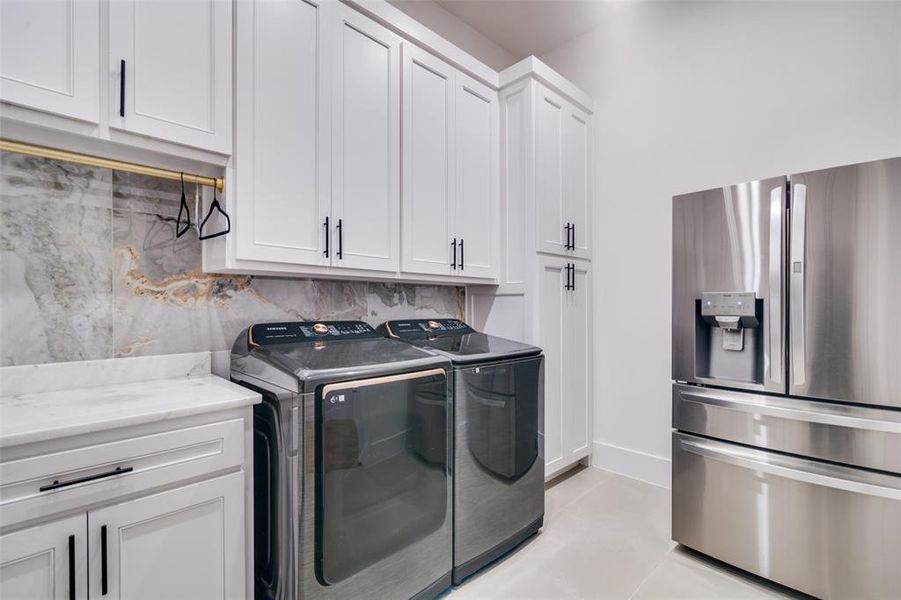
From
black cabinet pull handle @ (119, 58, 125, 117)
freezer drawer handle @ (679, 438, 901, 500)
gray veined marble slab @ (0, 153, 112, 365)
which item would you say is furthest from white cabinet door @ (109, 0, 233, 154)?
freezer drawer handle @ (679, 438, 901, 500)

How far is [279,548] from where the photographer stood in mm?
1411

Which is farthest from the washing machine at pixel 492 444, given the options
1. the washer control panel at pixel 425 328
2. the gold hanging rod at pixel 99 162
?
the gold hanging rod at pixel 99 162

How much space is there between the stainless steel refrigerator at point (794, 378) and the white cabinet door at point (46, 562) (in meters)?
2.29

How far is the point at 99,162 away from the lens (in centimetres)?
140

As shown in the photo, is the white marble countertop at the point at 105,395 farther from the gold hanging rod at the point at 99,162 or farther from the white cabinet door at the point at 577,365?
the white cabinet door at the point at 577,365

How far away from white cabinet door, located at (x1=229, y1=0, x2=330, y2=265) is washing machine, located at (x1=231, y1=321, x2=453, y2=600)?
42 centimetres

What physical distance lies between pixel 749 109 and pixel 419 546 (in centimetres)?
297

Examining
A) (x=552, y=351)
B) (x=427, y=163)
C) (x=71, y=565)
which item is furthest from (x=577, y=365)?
(x=71, y=565)

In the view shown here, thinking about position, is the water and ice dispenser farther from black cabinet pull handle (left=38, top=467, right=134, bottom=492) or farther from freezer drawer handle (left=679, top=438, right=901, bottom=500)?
black cabinet pull handle (left=38, top=467, right=134, bottom=492)

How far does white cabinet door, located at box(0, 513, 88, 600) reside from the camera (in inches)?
39.2

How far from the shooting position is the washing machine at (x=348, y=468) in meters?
1.37

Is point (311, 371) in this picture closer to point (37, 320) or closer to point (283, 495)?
point (283, 495)

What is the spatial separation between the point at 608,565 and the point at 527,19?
3.47m

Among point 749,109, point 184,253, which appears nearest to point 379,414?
point 184,253
